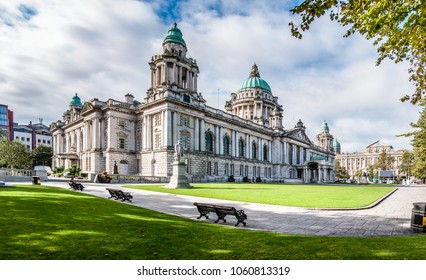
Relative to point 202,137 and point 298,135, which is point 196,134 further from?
point 298,135

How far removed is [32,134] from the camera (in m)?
112

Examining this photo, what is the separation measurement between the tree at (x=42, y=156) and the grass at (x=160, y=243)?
3464 inches

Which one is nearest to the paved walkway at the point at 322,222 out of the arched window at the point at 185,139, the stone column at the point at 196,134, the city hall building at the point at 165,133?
the city hall building at the point at 165,133

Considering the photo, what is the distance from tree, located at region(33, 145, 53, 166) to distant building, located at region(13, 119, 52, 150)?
19.6 m

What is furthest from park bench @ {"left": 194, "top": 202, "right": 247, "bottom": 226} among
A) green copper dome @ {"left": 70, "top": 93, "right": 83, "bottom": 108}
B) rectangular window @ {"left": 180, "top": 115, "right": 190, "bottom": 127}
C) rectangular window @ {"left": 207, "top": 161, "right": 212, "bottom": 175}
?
green copper dome @ {"left": 70, "top": 93, "right": 83, "bottom": 108}

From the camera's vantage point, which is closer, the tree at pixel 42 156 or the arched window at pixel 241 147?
the arched window at pixel 241 147

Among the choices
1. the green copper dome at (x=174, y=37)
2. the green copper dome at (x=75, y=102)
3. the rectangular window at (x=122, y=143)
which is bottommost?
the rectangular window at (x=122, y=143)

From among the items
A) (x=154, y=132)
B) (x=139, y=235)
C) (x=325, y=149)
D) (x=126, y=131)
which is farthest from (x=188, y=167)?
(x=325, y=149)

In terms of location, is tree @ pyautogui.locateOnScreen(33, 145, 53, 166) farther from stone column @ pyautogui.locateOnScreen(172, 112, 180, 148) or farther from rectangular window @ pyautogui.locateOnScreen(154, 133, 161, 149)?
stone column @ pyautogui.locateOnScreen(172, 112, 180, 148)

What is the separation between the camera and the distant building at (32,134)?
107 metres

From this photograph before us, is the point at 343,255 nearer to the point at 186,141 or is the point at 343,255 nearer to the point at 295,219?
the point at 295,219

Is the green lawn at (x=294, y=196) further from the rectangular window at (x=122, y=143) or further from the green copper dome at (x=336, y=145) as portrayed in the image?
the green copper dome at (x=336, y=145)

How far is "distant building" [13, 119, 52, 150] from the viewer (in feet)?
350

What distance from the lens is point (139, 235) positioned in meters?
7.63
